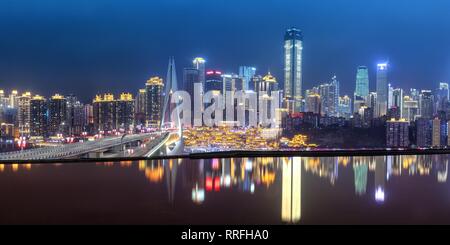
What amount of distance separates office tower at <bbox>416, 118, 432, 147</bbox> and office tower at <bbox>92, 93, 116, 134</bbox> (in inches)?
225

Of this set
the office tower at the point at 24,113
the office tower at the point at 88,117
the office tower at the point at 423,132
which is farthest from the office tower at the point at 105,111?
the office tower at the point at 423,132

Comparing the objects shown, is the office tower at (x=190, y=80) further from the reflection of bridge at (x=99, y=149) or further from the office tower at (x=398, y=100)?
the office tower at (x=398, y=100)

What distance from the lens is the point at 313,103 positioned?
380 inches

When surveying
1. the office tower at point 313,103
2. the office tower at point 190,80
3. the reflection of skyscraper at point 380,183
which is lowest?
the reflection of skyscraper at point 380,183

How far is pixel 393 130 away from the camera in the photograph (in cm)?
866

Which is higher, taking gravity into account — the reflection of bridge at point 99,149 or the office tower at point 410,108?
the office tower at point 410,108

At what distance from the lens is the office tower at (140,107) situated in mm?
7051

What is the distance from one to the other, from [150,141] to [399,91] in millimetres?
5680

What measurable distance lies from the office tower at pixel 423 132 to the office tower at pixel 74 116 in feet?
20.4

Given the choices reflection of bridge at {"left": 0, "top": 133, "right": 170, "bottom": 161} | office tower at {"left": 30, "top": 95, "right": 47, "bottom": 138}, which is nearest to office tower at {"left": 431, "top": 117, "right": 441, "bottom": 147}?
reflection of bridge at {"left": 0, "top": 133, "right": 170, "bottom": 161}

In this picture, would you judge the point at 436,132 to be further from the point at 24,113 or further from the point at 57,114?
the point at 24,113

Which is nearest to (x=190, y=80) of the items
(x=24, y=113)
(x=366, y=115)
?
(x=24, y=113)

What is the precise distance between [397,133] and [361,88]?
1373 millimetres
